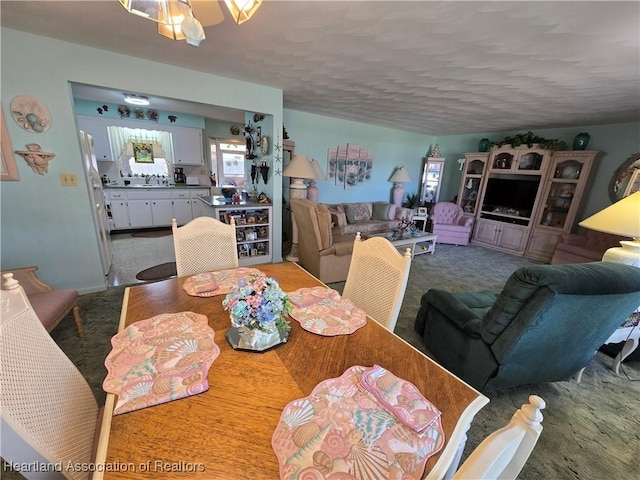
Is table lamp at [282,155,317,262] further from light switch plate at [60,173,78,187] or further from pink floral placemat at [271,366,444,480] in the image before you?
pink floral placemat at [271,366,444,480]

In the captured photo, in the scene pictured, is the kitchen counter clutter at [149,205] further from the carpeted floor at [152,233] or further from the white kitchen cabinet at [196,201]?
the carpeted floor at [152,233]

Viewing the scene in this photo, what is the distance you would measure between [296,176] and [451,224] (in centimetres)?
351

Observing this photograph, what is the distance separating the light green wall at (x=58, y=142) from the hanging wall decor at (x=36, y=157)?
0.11 feet

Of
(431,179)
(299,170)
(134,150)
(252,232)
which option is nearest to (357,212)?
(299,170)

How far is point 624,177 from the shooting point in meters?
3.83

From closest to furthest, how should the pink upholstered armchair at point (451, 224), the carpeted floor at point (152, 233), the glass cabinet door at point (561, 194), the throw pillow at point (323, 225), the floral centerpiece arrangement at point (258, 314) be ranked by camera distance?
1. the floral centerpiece arrangement at point (258, 314)
2. the throw pillow at point (323, 225)
3. the glass cabinet door at point (561, 194)
4. the carpeted floor at point (152, 233)
5. the pink upholstered armchair at point (451, 224)

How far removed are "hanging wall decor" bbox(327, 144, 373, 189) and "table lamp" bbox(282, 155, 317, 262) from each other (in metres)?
1.28

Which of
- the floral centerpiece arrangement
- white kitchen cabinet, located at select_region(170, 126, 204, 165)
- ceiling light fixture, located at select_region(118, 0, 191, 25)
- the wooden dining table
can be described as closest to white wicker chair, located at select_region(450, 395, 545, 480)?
the wooden dining table

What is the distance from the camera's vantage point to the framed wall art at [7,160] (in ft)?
6.95

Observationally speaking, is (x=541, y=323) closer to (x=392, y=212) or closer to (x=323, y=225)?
(x=323, y=225)

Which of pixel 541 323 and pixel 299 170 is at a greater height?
pixel 299 170

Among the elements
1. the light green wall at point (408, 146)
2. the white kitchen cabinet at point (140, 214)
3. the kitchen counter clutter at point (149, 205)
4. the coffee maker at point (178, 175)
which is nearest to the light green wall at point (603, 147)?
the light green wall at point (408, 146)

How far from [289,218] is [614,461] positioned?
3.87 metres

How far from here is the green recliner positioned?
127cm
